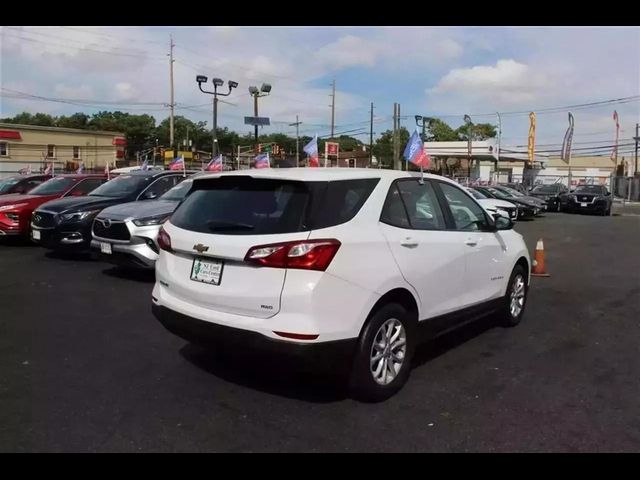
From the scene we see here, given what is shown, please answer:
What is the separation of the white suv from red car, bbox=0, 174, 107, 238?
8.90 meters

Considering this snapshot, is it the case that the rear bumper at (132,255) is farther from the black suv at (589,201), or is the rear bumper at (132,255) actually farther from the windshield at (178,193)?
the black suv at (589,201)

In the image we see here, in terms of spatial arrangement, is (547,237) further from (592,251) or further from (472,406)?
(472,406)

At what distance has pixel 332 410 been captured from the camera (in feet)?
13.0

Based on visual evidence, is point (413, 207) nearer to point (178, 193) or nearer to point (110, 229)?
point (110, 229)

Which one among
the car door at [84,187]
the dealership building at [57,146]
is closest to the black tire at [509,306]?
the car door at [84,187]

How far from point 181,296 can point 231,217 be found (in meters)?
0.73

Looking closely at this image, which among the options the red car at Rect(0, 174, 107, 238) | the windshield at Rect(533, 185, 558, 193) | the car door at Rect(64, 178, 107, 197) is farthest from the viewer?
the windshield at Rect(533, 185, 558, 193)

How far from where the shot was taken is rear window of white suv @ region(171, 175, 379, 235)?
151 inches

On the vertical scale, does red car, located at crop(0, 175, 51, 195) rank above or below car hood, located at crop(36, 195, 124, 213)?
above

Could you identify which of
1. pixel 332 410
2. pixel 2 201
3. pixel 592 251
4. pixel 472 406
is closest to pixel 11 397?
pixel 332 410

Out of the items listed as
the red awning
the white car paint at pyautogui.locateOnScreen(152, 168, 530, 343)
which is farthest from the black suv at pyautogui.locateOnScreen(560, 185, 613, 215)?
the red awning

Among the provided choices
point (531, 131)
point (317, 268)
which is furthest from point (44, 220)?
point (531, 131)

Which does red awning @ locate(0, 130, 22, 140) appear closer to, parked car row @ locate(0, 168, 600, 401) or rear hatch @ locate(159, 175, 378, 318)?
parked car row @ locate(0, 168, 600, 401)
